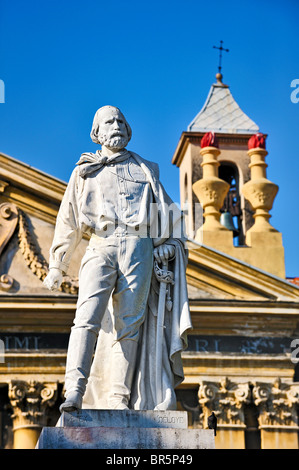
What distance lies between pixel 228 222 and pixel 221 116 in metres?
6.35

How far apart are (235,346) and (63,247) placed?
1364cm

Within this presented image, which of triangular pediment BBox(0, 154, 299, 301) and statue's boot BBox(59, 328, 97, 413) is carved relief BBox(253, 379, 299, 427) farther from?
statue's boot BBox(59, 328, 97, 413)

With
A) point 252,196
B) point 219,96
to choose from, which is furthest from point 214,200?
point 219,96

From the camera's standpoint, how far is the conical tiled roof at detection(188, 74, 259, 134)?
38594 mm

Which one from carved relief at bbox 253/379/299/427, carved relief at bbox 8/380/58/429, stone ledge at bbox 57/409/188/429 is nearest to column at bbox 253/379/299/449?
carved relief at bbox 253/379/299/427

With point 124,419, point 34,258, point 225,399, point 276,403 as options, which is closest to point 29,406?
point 34,258

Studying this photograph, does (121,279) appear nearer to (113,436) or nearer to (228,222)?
(113,436)

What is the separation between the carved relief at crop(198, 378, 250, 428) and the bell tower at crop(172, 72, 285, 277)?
223 inches

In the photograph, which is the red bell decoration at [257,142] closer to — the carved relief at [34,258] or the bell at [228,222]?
the bell at [228,222]

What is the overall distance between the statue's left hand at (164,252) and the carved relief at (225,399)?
1282 centimetres

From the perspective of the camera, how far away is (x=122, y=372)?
10.6 m

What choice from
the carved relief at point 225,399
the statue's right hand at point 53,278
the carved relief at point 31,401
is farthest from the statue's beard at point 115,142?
the carved relief at point 225,399

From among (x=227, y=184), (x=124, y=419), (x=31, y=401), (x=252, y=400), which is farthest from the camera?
(x=227, y=184)

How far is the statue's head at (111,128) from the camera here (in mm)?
11359
